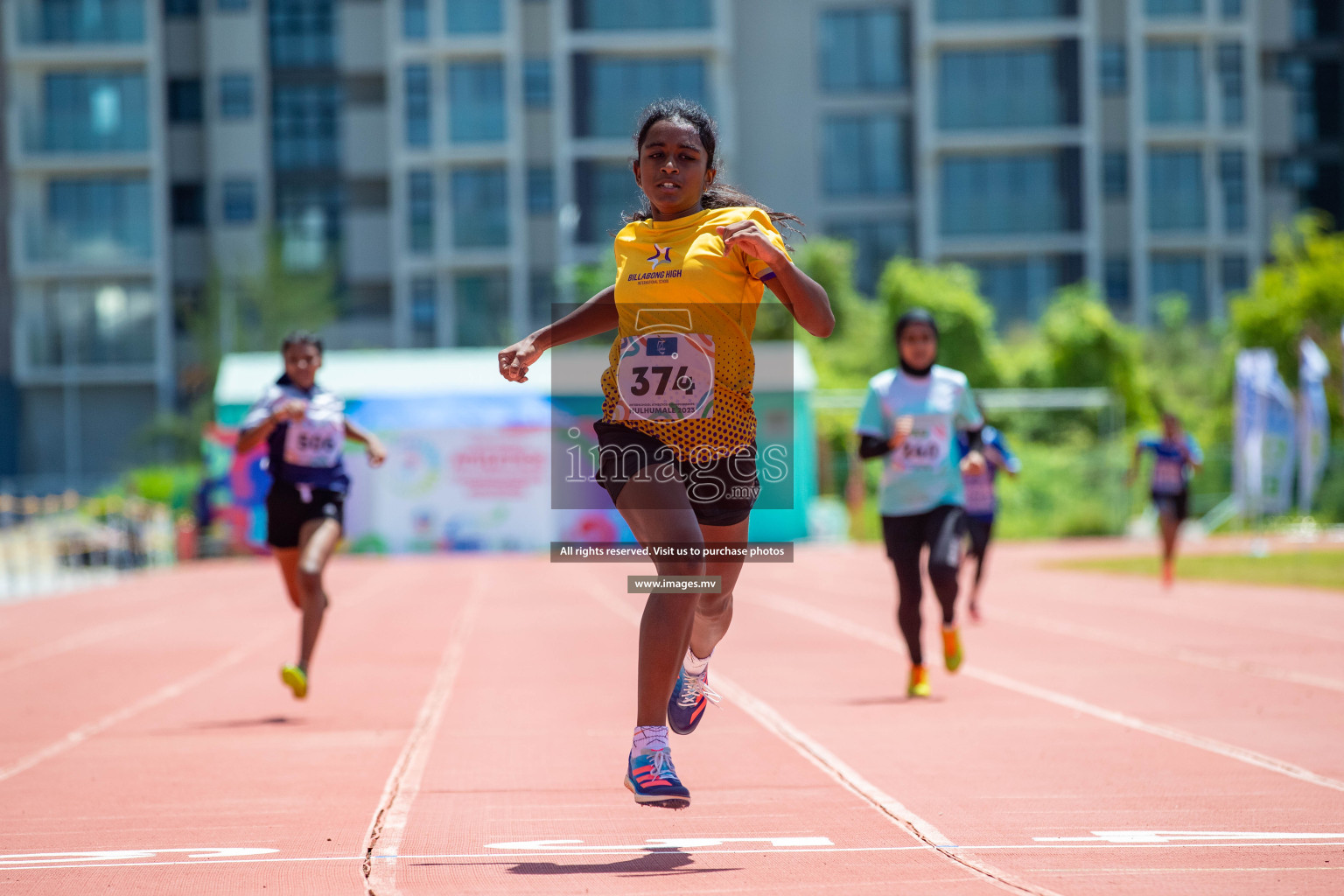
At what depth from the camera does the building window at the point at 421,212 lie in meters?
52.9

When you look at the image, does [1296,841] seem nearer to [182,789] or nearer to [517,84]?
[182,789]

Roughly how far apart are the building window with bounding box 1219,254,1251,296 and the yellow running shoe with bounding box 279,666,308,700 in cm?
5053

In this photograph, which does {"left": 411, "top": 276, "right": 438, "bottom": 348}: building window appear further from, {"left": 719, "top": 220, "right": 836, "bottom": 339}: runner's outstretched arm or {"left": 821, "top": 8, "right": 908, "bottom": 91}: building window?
{"left": 719, "top": 220, "right": 836, "bottom": 339}: runner's outstretched arm

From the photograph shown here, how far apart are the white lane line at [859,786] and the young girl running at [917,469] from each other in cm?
105

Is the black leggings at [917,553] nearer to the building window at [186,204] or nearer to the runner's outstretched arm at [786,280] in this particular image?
the runner's outstretched arm at [786,280]

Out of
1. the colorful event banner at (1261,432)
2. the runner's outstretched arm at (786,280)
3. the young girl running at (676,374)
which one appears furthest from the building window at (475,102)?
the runner's outstretched arm at (786,280)

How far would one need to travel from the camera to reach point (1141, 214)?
5347 centimetres

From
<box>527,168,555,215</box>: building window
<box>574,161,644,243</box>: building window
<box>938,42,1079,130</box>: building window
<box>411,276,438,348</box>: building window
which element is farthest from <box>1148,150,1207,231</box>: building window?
<box>411,276,438,348</box>: building window

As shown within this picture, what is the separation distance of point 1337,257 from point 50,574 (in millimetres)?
29692

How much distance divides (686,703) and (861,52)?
168 feet

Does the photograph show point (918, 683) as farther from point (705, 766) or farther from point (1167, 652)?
point (1167, 652)

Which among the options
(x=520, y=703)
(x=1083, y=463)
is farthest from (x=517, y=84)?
(x=520, y=703)

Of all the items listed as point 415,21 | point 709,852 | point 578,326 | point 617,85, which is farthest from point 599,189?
point 709,852

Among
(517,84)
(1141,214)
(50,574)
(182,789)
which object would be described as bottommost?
(50,574)
